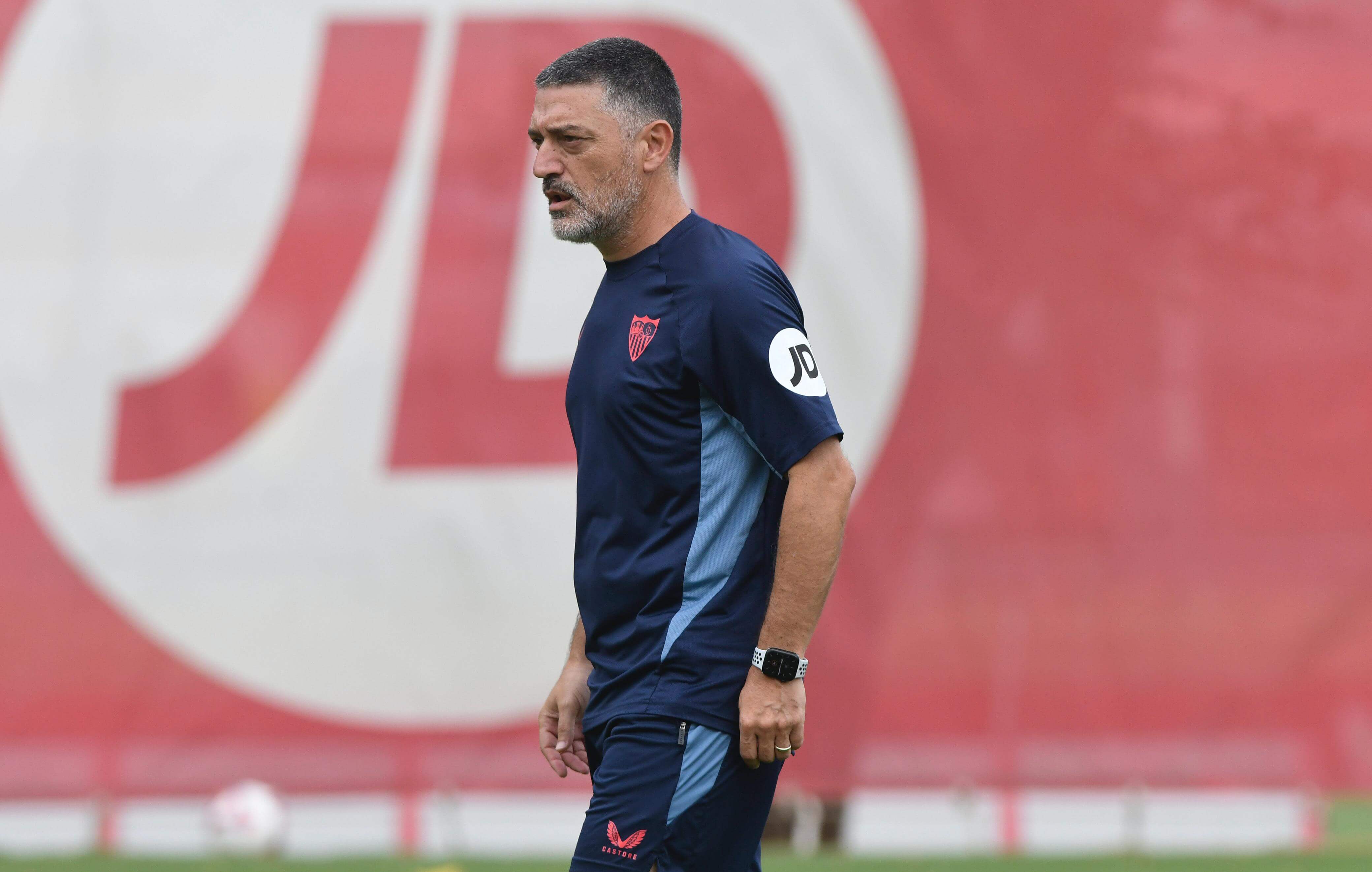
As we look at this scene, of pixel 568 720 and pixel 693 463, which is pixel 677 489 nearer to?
pixel 693 463

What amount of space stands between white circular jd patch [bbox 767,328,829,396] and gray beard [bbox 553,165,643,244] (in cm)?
35

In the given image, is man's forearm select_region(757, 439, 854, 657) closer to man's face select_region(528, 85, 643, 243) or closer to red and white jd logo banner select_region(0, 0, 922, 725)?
man's face select_region(528, 85, 643, 243)

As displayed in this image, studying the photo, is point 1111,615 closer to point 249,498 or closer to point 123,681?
point 249,498

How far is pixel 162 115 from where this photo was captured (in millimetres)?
5273

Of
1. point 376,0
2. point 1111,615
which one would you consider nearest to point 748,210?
point 376,0

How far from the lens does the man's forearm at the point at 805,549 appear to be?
206 cm

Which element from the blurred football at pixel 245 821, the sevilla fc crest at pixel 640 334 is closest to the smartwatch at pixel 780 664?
the sevilla fc crest at pixel 640 334

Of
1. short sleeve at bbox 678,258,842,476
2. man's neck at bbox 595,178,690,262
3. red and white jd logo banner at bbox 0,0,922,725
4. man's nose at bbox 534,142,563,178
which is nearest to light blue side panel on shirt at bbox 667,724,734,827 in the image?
short sleeve at bbox 678,258,842,476

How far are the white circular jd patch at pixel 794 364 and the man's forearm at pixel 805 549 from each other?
9 cm

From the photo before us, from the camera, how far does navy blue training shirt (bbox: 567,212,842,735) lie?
6.85ft

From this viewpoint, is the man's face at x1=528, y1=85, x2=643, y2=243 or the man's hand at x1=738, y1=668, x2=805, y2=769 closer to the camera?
the man's hand at x1=738, y1=668, x2=805, y2=769

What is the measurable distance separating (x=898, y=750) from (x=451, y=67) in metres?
3.02

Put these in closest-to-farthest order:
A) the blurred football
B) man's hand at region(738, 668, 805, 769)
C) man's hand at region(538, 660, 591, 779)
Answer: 1. man's hand at region(738, 668, 805, 769)
2. man's hand at region(538, 660, 591, 779)
3. the blurred football

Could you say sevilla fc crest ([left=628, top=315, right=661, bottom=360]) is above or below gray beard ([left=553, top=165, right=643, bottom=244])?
below
